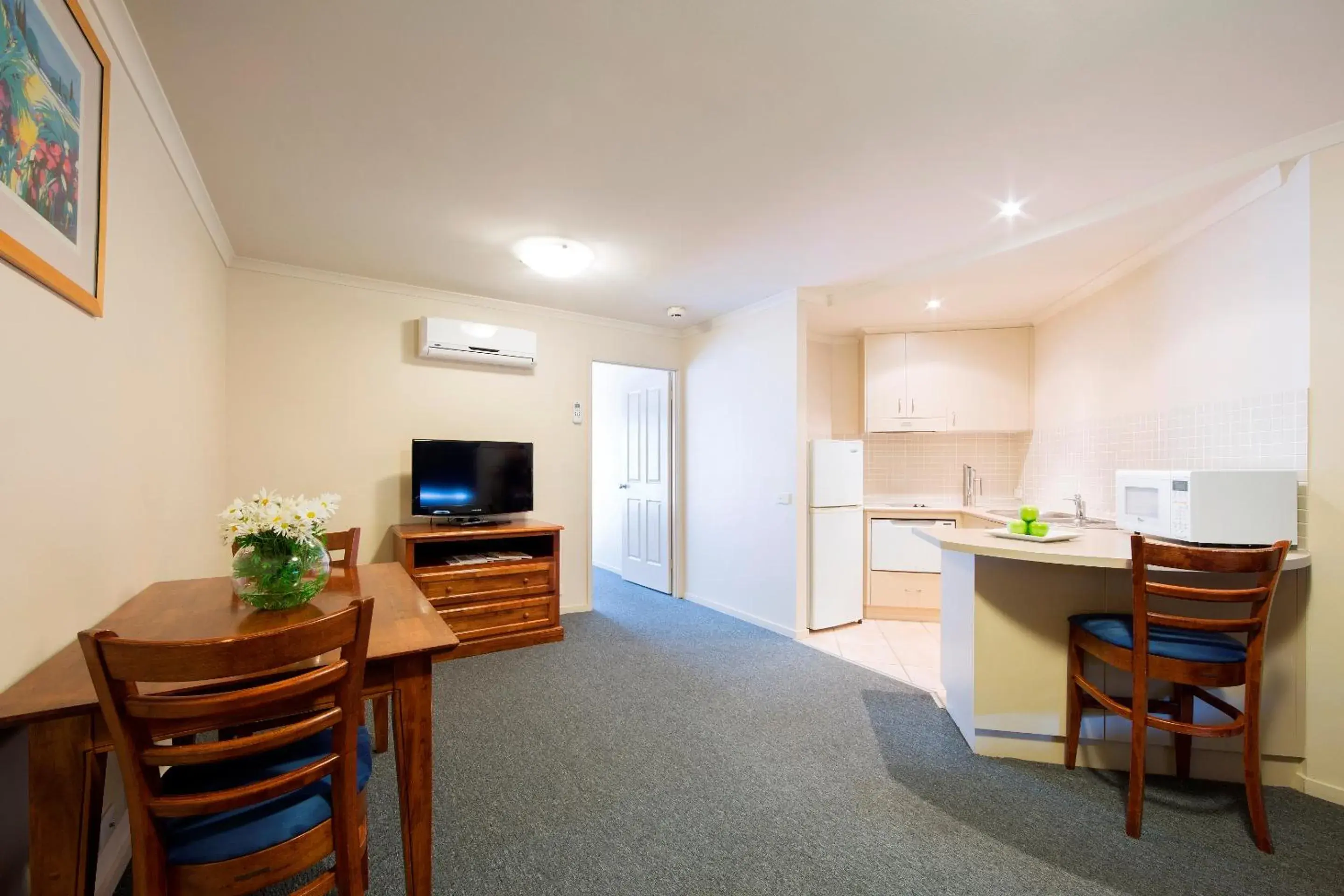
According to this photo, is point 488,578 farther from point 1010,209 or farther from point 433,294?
point 1010,209

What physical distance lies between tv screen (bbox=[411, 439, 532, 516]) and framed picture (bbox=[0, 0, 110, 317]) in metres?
2.34

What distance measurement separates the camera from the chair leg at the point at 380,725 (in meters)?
2.33

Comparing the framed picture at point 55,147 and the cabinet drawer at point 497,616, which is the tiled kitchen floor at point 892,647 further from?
the framed picture at point 55,147

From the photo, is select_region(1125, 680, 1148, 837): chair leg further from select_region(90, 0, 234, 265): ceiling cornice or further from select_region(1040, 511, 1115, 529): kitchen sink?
select_region(90, 0, 234, 265): ceiling cornice

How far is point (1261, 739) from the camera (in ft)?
7.03

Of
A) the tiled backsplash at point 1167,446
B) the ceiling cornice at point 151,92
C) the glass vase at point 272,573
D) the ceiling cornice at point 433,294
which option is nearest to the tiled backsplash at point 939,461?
the tiled backsplash at point 1167,446

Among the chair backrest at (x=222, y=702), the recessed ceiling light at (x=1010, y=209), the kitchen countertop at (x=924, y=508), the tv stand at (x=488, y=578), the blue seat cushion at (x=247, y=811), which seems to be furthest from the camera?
the kitchen countertop at (x=924, y=508)

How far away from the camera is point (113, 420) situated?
63.3 inches

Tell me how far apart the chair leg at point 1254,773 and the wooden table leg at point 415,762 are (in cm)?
246

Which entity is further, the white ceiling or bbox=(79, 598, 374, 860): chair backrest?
the white ceiling

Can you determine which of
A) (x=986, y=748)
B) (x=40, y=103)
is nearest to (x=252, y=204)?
(x=40, y=103)

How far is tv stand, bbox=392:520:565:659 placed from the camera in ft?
11.5

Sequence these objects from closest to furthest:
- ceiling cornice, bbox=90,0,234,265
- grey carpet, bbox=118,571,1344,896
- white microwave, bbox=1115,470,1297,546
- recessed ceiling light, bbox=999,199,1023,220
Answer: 1. ceiling cornice, bbox=90,0,234,265
2. grey carpet, bbox=118,571,1344,896
3. white microwave, bbox=1115,470,1297,546
4. recessed ceiling light, bbox=999,199,1023,220

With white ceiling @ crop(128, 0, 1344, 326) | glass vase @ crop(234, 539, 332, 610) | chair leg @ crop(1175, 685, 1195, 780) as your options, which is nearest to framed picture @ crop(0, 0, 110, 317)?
white ceiling @ crop(128, 0, 1344, 326)
